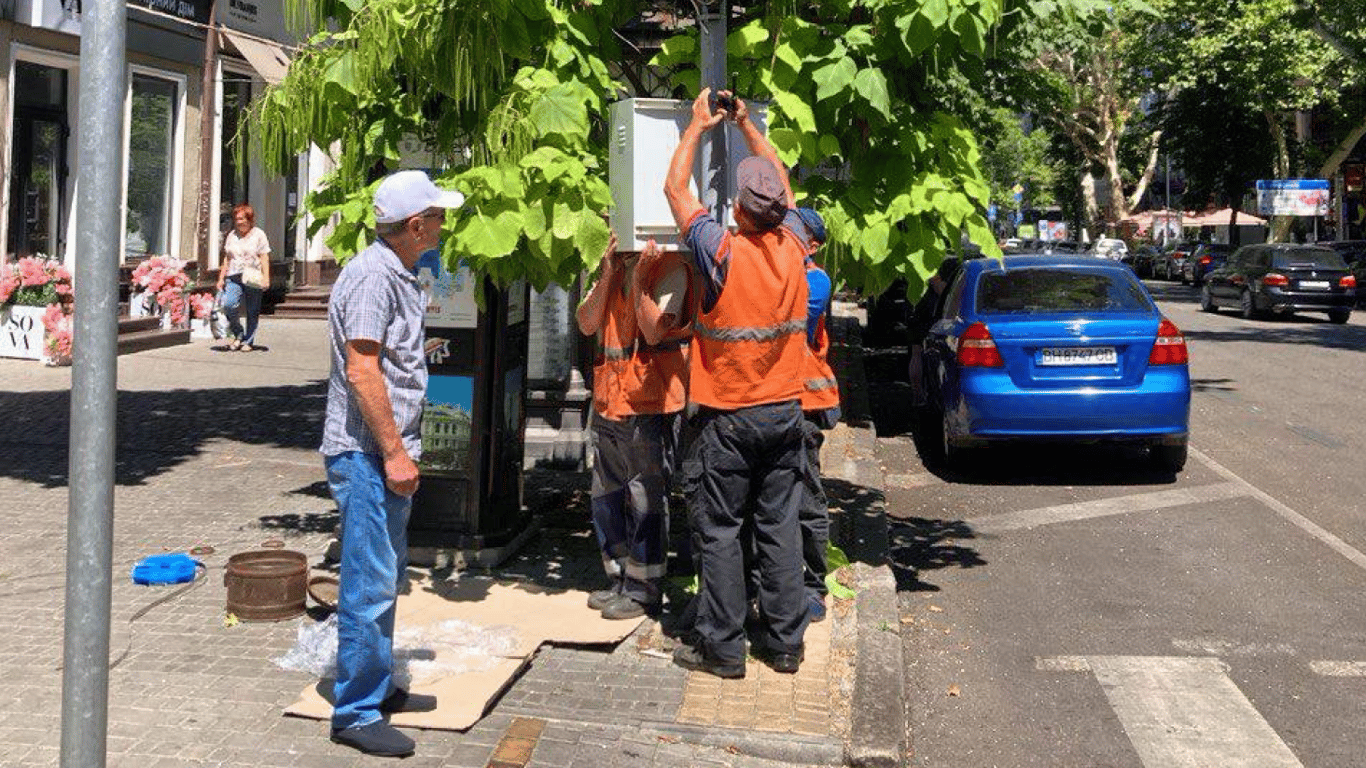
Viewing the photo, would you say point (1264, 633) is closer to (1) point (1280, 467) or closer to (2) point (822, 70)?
(2) point (822, 70)

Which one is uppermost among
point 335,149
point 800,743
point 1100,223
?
point 1100,223

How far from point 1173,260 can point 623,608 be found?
53.2 metres

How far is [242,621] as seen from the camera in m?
6.51

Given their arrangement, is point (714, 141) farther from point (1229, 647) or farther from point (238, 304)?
point (238, 304)

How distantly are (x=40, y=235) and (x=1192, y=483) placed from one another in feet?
48.8

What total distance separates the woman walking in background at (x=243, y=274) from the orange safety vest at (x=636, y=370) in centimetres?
1262

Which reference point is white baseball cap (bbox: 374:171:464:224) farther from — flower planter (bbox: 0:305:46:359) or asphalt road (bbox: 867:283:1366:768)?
flower planter (bbox: 0:305:46:359)

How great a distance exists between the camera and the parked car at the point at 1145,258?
60031 millimetres

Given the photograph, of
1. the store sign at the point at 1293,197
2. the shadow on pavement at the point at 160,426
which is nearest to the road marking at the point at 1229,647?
the shadow on pavement at the point at 160,426

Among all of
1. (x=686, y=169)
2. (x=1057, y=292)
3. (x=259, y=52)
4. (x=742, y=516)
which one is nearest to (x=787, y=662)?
(x=742, y=516)

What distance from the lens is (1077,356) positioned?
35.9ft

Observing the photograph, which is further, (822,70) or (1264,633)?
(1264,633)

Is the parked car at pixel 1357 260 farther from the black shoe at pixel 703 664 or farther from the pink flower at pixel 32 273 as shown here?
the black shoe at pixel 703 664

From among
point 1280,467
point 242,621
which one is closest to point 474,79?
point 242,621
